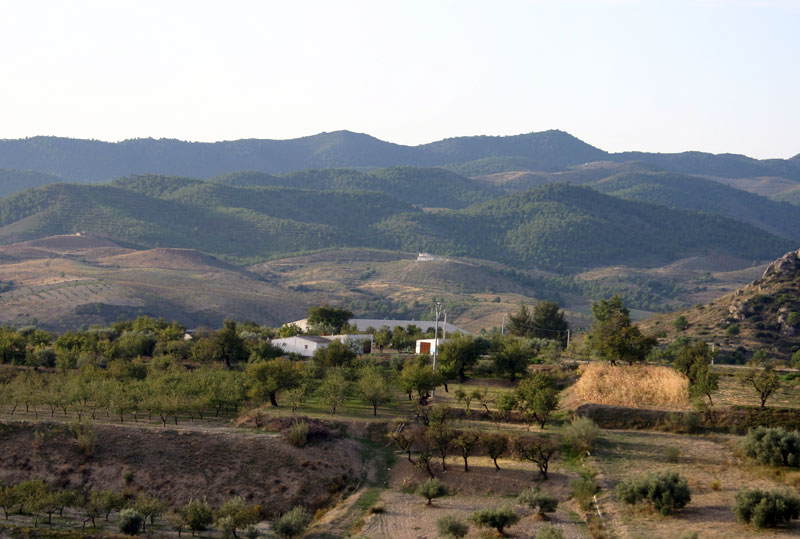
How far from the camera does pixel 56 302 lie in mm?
124438

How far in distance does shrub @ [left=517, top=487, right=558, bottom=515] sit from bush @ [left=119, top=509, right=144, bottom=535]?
15261mm

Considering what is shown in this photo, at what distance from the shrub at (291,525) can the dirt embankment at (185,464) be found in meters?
3.63

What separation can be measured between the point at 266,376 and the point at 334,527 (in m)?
18.7

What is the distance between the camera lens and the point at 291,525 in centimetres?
3366

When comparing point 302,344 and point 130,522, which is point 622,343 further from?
point 130,522

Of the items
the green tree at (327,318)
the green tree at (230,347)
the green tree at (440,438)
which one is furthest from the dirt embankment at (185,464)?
the green tree at (327,318)

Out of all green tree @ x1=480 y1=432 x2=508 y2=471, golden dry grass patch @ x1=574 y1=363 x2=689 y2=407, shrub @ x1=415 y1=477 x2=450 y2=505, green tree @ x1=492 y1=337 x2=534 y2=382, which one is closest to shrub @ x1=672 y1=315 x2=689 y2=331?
green tree @ x1=492 y1=337 x2=534 y2=382

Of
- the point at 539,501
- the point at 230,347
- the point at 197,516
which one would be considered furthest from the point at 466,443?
the point at 230,347

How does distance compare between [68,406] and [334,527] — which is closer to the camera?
[334,527]

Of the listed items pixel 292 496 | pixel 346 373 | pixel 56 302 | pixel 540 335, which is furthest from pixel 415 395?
pixel 56 302

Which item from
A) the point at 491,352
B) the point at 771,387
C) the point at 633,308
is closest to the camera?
the point at 771,387

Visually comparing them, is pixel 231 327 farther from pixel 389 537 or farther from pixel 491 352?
pixel 389 537

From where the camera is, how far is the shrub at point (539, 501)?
33312 mm

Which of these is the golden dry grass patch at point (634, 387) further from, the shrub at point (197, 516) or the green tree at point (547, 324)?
the green tree at point (547, 324)
